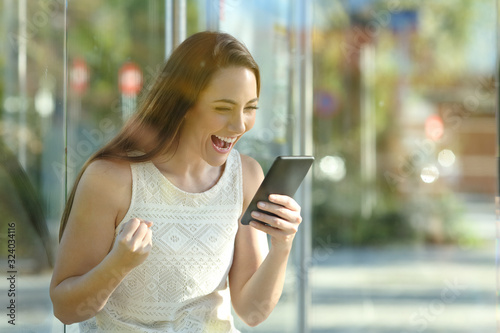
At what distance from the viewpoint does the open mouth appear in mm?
1014

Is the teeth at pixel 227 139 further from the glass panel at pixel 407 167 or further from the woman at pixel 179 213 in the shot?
the glass panel at pixel 407 167

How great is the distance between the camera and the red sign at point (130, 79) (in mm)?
1153

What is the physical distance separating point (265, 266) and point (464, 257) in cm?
507

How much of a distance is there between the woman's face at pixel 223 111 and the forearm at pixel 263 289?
0.18 metres

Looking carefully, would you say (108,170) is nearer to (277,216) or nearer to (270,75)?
(277,216)

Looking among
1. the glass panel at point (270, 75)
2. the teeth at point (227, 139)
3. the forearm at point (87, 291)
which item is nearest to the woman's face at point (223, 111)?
the teeth at point (227, 139)

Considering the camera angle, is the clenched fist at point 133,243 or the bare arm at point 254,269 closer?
the clenched fist at point 133,243

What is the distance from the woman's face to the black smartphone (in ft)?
0.26

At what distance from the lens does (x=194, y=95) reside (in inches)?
39.7

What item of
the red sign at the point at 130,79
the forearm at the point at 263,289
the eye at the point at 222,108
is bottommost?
the forearm at the point at 263,289

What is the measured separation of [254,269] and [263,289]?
5 centimetres

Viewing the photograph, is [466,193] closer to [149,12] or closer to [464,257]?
[464,257]

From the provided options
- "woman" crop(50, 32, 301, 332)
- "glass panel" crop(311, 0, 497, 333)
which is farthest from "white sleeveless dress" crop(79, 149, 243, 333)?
"glass panel" crop(311, 0, 497, 333)

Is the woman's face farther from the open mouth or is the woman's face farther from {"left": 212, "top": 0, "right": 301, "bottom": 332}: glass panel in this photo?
{"left": 212, "top": 0, "right": 301, "bottom": 332}: glass panel
